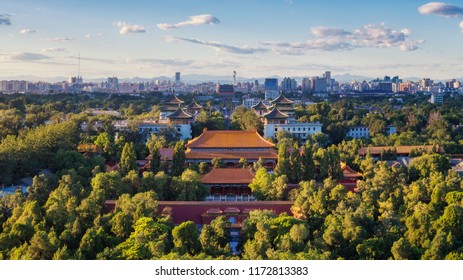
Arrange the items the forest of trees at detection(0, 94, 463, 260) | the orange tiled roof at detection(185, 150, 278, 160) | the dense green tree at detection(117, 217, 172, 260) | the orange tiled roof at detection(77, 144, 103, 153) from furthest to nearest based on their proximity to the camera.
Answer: the orange tiled roof at detection(77, 144, 103, 153)
the orange tiled roof at detection(185, 150, 278, 160)
the forest of trees at detection(0, 94, 463, 260)
the dense green tree at detection(117, 217, 172, 260)

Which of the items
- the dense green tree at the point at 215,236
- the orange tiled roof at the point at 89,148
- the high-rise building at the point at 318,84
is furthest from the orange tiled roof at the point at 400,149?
the high-rise building at the point at 318,84

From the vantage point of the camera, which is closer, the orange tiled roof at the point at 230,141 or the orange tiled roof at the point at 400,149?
the orange tiled roof at the point at 230,141

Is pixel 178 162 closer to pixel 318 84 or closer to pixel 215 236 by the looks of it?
pixel 215 236

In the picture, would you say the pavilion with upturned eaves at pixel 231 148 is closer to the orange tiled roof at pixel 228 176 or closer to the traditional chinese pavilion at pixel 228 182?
the orange tiled roof at pixel 228 176

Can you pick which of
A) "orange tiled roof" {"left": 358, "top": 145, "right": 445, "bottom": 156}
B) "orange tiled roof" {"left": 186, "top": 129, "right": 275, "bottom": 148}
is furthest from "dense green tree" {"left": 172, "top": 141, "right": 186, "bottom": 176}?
"orange tiled roof" {"left": 358, "top": 145, "right": 445, "bottom": 156}

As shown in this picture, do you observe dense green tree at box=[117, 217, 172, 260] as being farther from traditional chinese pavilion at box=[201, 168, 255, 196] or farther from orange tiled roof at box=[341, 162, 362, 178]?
orange tiled roof at box=[341, 162, 362, 178]

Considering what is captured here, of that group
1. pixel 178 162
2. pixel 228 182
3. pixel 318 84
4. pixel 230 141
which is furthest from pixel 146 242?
pixel 318 84

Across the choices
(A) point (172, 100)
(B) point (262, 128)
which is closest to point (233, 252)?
(B) point (262, 128)
